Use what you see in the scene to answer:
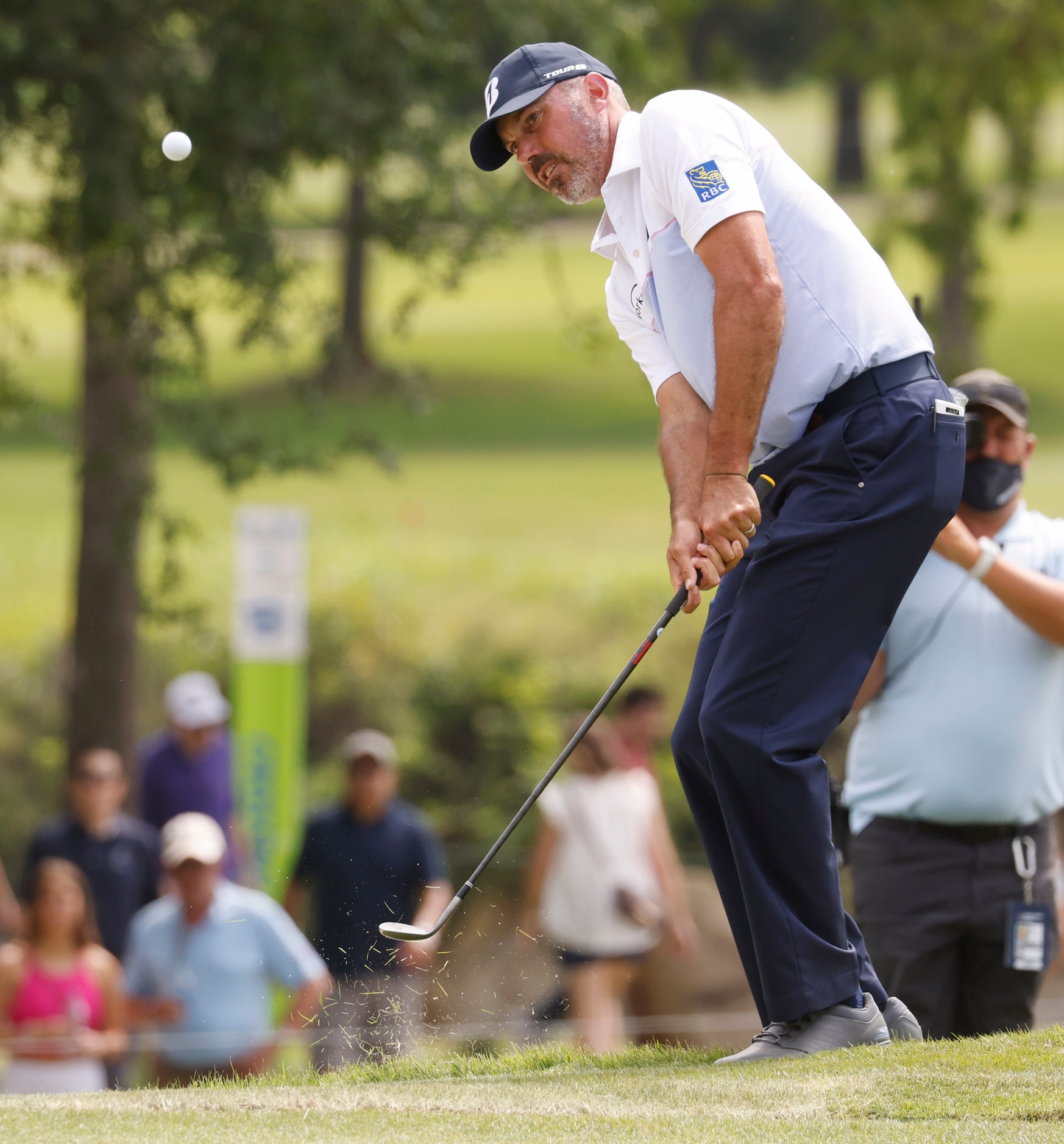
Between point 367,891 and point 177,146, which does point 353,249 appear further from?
point 367,891

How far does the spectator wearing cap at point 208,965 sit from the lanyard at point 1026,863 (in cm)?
269

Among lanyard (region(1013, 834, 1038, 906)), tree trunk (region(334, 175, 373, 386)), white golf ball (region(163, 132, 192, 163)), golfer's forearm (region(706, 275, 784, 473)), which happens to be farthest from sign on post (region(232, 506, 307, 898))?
golfer's forearm (region(706, 275, 784, 473))

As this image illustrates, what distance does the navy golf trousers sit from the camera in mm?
3730

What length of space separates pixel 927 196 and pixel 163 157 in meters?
7.84

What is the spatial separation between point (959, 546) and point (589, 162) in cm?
153

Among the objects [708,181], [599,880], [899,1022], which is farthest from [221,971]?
[708,181]

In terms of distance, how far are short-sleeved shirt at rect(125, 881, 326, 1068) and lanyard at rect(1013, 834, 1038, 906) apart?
2.79 m

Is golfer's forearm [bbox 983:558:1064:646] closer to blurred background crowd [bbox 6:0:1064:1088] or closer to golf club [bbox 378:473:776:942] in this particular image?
blurred background crowd [bbox 6:0:1064:1088]

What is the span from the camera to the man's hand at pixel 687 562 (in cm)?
376

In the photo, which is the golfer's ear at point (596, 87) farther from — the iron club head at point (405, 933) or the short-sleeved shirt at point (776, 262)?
the iron club head at point (405, 933)

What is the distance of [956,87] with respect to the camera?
43.0ft

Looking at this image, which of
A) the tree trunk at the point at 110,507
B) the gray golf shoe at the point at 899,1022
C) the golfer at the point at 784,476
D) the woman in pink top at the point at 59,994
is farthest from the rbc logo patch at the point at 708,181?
the tree trunk at the point at 110,507

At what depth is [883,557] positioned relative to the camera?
12.4 feet

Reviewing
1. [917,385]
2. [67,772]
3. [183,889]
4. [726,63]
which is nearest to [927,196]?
[726,63]
